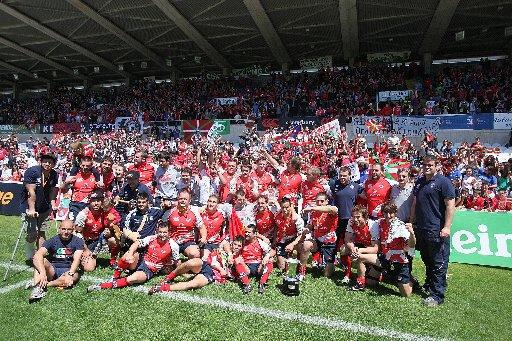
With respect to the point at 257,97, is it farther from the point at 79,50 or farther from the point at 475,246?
the point at 475,246

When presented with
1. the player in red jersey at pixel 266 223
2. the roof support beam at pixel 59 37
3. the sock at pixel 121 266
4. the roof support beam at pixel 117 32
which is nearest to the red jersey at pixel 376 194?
the player in red jersey at pixel 266 223

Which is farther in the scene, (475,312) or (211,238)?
(211,238)

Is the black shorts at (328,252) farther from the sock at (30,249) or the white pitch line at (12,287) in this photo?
the sock at (30,249)

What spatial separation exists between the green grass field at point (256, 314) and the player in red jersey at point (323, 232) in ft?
1.64

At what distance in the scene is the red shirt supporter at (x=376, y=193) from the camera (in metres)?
6.75

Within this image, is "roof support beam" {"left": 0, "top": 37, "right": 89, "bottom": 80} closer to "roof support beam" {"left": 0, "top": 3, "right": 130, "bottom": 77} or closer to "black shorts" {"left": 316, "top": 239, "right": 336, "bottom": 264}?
"roof support beam" {"left": 0, "top": 3, "right": 130, "bottom": 77}

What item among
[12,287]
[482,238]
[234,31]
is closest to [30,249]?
[12,287]

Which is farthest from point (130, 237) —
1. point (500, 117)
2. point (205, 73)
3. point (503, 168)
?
point (205, 73)

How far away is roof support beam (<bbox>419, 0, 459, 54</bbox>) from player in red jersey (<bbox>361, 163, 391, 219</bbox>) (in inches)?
744

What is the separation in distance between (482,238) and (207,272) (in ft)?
16.7

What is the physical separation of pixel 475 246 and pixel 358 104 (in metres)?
19.1

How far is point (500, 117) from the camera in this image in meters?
19.7

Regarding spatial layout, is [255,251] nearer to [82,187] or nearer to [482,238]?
[82,187]

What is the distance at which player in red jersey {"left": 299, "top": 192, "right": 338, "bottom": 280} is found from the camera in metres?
6.60
